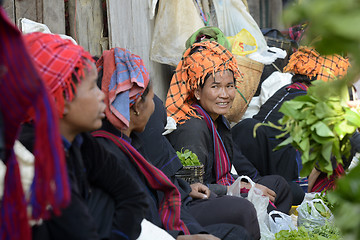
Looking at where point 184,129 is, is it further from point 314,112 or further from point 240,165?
point 314,112

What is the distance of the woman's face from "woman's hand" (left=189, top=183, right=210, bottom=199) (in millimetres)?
897

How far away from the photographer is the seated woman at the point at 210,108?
414 cm

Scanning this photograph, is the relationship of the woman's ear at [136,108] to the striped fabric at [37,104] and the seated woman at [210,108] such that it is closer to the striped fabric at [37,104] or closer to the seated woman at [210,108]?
the seated woman at [210,108]

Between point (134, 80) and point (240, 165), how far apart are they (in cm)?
214

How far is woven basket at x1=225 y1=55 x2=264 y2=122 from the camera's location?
5.70 metres

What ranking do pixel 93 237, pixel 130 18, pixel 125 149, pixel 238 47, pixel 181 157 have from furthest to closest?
pixel 238 47
pixel 130 18
pixel 181 157
pixel 125 149
pixel 93 237

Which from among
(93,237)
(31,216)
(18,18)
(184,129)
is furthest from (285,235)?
(18,18)

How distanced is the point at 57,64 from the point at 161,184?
3.31 ft

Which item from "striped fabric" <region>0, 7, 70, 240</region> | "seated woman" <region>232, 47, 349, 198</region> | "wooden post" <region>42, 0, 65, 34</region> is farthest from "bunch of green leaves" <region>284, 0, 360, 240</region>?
"seated woman" <region>232, 47, 349, 198</region>

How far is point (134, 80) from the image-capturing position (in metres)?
2.76

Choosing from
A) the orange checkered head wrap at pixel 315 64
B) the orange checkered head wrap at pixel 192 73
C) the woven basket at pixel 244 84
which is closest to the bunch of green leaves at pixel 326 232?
the orange checkered head wrap at pixel 192 73

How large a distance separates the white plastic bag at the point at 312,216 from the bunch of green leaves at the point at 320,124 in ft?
5.90

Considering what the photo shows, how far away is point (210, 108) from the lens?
14.2 feet

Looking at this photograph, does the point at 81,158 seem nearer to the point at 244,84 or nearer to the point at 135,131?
the point at 135,131
